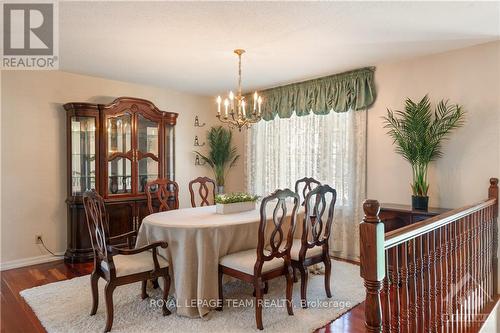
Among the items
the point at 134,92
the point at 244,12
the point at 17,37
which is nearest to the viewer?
the point at 244,12

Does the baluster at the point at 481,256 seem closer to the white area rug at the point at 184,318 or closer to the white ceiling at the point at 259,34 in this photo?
the white area rug at the point at 184,318

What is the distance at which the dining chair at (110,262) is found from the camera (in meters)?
2.39

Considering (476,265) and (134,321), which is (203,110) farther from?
(476,265)

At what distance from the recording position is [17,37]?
285cm

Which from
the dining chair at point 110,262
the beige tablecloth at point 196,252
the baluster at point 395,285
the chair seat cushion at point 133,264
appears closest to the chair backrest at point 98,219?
the dining chair at point 110,262

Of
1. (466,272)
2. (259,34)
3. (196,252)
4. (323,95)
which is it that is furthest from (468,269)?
(323,95)

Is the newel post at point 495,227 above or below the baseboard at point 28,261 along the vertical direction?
above

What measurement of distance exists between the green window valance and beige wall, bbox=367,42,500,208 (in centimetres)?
15

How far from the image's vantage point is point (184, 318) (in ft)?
8.42

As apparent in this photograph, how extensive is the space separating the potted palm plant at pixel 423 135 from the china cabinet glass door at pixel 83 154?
3676 millimetres

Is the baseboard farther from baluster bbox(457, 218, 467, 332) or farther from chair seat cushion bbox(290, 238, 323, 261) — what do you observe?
baluster bbox(457, 218, 467, 332)

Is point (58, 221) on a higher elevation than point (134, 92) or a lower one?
lower

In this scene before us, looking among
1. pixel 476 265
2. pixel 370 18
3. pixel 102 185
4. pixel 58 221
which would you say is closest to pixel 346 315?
pixel 476 265

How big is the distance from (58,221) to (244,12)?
3529 mm
